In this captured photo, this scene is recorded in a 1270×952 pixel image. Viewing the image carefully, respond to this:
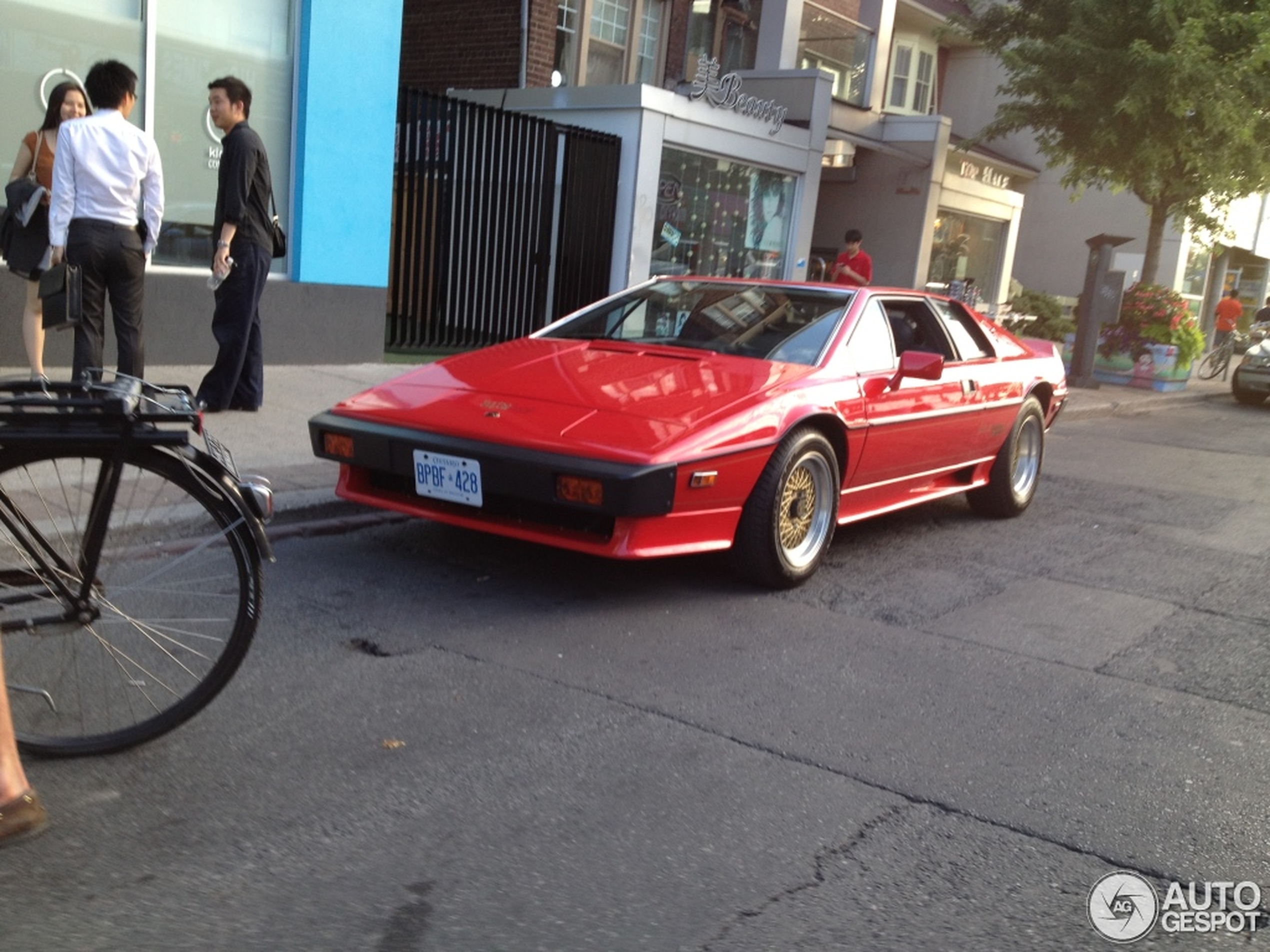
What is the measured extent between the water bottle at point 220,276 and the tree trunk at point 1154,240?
636 inches

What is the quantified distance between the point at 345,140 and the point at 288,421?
11.0 ft

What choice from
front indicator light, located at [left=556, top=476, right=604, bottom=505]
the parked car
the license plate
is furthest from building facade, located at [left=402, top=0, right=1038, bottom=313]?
front indicator light, located at [left=556, top=476, right=604, bottom=505]

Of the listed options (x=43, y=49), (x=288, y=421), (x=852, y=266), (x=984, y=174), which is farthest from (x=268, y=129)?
(x=984, y=174)

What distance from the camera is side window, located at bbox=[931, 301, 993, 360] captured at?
6996 millimetres

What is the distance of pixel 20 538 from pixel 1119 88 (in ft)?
58.7

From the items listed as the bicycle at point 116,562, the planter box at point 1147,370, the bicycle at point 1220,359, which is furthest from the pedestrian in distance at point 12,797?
the bicycle at point 1220,359

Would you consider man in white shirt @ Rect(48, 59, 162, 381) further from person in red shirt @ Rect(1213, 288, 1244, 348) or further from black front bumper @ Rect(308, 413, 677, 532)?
person in red shirt @ Rect(1213, 288, 1244, 348)

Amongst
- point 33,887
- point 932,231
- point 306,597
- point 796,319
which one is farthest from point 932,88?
point 33,887

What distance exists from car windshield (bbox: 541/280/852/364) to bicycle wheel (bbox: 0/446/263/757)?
3.18 m

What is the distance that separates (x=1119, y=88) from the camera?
17.7m

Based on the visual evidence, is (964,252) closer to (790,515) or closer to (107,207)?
(107,207)

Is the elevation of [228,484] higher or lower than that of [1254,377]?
higher

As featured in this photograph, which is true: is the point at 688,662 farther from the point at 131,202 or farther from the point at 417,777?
the point at 131,202

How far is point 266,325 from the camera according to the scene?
9.67m
